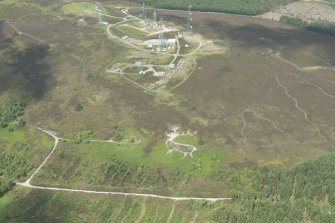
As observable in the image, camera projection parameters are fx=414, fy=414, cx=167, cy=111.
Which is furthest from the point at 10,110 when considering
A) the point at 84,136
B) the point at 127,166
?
the point at 127,166

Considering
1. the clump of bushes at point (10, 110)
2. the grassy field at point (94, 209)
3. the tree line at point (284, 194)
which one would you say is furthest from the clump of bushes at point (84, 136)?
the tree line at point (284, 194)

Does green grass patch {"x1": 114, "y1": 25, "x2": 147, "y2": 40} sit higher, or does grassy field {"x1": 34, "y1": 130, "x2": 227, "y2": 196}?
green grass patch {"x1": 114, "y1": 25, "x2": 147, "y2": 40}

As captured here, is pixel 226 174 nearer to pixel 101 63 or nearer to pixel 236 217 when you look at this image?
pixel 236 217

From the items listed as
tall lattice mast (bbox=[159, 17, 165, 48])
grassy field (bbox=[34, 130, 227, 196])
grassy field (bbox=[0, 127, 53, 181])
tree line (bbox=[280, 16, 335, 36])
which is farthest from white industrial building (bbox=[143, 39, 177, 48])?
grassy field (bbox=[0, 127, 53, 181])

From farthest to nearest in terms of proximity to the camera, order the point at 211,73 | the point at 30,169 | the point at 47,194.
A: the point at 211,73 → the point at 30,169 → the point at 47,194

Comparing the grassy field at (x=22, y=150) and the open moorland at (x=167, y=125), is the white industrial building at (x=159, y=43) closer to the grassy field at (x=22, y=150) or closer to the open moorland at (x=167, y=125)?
the open moorland at (x=167, y=125)

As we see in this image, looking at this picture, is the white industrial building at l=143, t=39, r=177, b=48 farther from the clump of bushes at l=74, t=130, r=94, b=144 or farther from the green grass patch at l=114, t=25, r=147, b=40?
the clump of bushes at l=74, t=130, r=94, b=144

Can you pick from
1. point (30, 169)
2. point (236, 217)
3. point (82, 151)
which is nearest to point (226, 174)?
point (236, 217)

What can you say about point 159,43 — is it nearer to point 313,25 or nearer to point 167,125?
point 167,125
